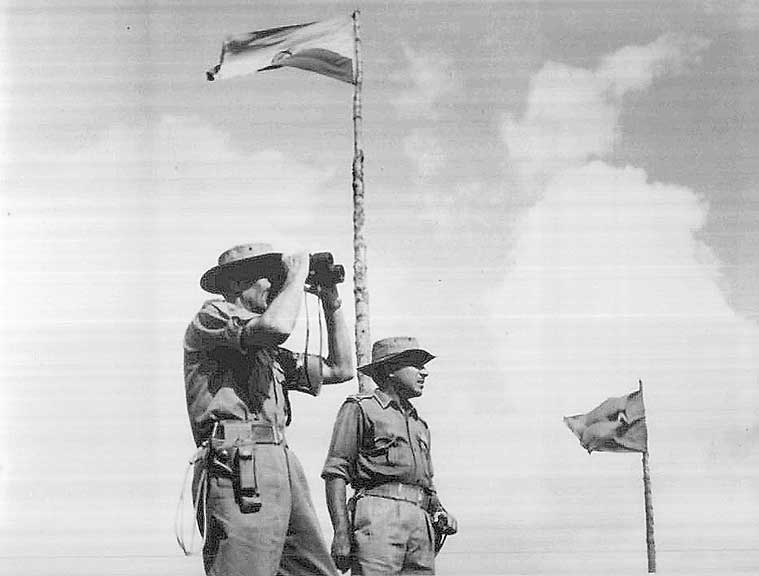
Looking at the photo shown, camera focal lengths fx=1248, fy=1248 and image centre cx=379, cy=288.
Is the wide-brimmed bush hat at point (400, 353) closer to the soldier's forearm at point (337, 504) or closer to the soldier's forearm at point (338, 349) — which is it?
the soldier's forearm at point (337, 504)

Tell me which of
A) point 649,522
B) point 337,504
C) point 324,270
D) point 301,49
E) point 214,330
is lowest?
point 649,522

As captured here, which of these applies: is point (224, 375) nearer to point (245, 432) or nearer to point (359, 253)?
point (245, 432)

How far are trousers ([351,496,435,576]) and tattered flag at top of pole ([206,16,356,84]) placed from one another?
2.74 m

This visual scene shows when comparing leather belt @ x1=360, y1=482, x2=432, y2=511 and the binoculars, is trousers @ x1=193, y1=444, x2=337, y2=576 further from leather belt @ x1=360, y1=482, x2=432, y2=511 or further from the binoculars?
leather belt @ x1=360, y1=482, x2=432, y2=511

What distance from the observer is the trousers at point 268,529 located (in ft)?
14.3

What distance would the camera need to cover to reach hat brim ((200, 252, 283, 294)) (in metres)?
4.78

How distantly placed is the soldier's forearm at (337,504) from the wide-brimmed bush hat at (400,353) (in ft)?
2.00

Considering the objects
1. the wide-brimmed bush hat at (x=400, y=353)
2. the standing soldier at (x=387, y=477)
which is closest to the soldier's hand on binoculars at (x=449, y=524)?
the standing soldier at (x=387, y=477)

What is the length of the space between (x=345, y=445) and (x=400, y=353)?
523 millimetres

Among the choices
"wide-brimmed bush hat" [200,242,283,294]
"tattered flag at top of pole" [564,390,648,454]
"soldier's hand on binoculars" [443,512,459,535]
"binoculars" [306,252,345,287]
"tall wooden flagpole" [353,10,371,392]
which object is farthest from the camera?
"tall wooden flagpole" [353,10,371,392]

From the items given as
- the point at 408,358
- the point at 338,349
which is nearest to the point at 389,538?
the point at 408,358

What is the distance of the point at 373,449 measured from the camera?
5.61 meters

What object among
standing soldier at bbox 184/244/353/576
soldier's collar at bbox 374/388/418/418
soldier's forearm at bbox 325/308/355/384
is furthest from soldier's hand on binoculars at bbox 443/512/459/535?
standing soldier at bbox 184/244/353/576

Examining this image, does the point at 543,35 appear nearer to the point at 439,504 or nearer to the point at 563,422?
the point at 563,422
